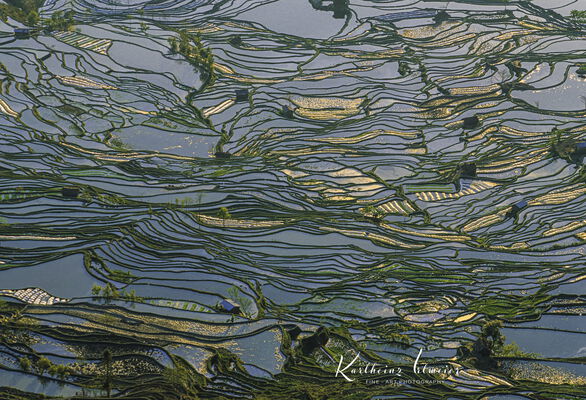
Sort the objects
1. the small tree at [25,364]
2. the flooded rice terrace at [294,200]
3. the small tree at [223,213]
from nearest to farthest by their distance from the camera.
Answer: the small tree at [25,364]
the flooded rice terrace at [294,200]
the small tree at [223,213]

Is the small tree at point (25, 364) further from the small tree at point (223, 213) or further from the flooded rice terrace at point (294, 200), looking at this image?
the small tree at point (223, 213)

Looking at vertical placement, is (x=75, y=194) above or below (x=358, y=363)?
above

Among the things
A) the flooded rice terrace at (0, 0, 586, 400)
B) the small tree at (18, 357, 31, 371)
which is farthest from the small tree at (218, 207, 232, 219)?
the small tree at (18, 357, 31, 371)

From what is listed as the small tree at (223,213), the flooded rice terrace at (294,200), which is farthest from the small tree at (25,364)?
the small tree at (223,213)

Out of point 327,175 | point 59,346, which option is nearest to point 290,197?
point 327,175

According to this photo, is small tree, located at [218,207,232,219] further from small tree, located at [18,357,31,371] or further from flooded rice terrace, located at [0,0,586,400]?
small tree, located at [18,357,31,371]

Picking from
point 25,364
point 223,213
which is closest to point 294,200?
point 223,213

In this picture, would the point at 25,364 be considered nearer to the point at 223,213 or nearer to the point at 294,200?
the point at 223,213

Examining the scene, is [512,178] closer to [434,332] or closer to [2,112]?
[434,332]
